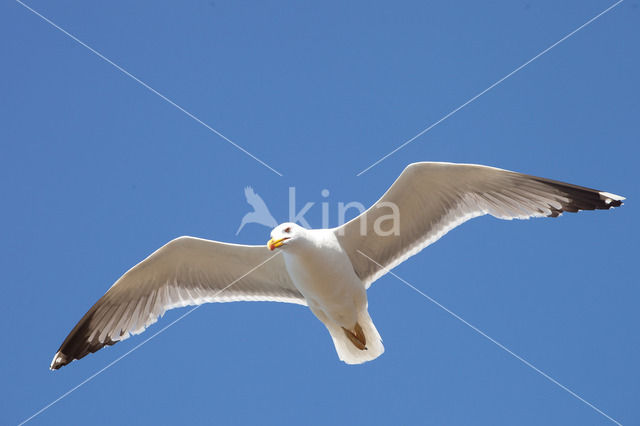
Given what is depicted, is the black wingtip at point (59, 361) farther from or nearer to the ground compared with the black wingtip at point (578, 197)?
farther from the ground

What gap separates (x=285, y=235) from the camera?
6648mm

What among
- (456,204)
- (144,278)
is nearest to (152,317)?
(144,278)

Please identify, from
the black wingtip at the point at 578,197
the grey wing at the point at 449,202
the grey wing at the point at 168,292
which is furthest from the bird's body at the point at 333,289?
the black wingtip at the point at 578,197

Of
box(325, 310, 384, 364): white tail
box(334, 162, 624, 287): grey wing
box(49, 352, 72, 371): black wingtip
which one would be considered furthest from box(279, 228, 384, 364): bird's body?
box(49, 352, 72, 371): black wingtip

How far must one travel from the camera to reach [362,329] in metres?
7.43

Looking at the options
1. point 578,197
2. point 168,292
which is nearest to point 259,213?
point 168,292

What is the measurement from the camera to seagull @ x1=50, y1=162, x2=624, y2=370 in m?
7.08

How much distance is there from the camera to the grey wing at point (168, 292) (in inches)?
302

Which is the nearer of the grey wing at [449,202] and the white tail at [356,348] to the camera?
the grey wing at [449,202]

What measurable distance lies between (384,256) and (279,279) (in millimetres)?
1111

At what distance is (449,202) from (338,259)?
1272mm

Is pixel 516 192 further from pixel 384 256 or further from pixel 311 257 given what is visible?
pixel 311 257

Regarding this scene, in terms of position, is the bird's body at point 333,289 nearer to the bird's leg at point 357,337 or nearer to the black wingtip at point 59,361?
the bird's leg at point 357,337

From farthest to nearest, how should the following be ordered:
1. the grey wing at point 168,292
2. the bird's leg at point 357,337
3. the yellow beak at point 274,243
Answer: the grey wing at point 168,292 → the bird's leg at point 357,337 → the yellow beak at point 274,243
